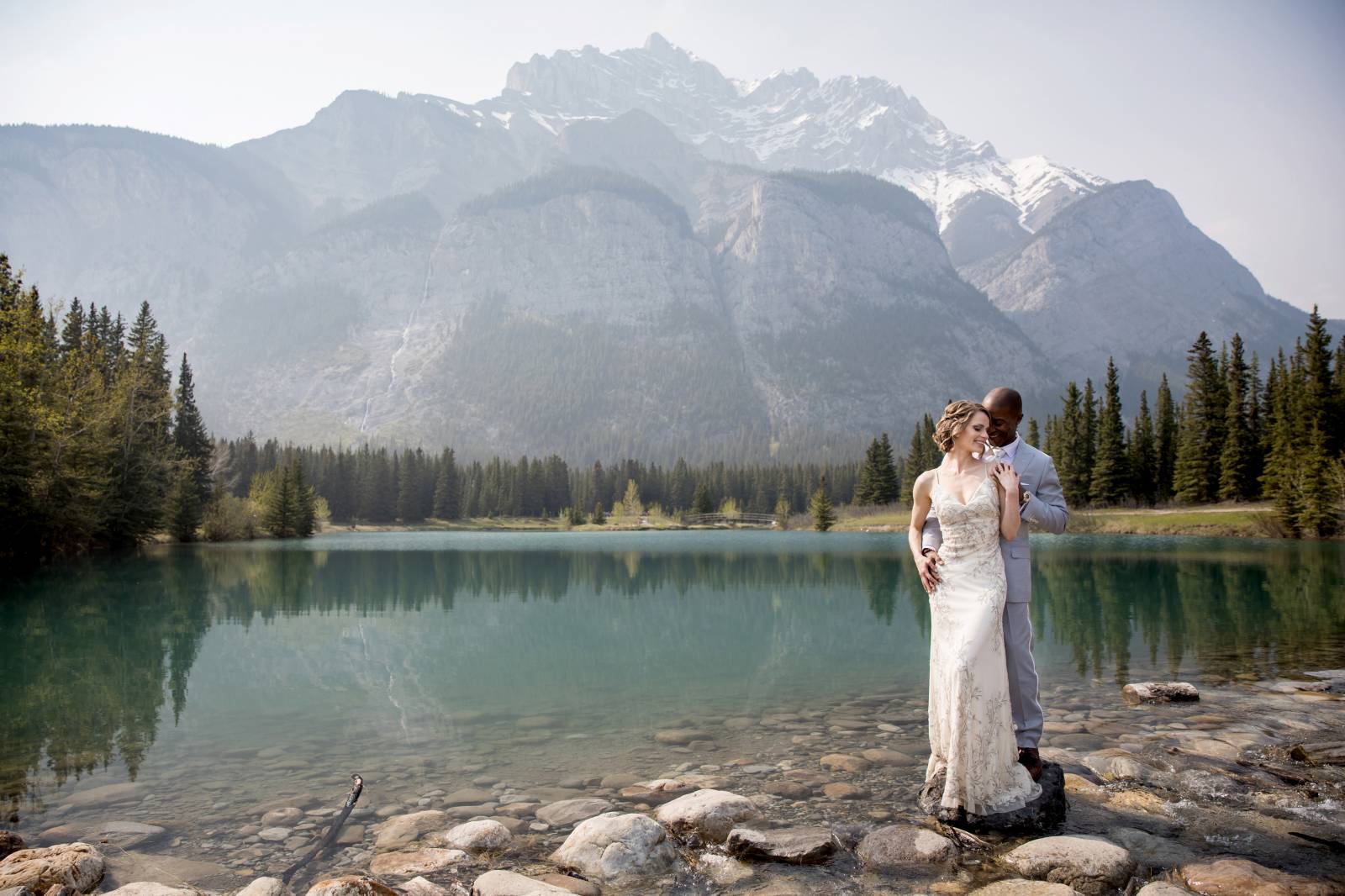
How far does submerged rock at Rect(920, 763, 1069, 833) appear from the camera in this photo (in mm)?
5941

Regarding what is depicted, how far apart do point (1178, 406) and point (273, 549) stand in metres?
88.4

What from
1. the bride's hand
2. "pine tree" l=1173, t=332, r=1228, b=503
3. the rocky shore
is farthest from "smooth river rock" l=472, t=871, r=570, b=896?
"pine tree" l=1173, t=332, r=1228, b=503

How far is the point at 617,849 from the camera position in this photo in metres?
5.94

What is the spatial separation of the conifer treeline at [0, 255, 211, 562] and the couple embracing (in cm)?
3673

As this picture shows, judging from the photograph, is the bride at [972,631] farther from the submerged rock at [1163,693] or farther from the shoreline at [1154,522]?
the shoreline at [1154,522]

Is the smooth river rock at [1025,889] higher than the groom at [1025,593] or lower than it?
lower

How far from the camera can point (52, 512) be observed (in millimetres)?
36219

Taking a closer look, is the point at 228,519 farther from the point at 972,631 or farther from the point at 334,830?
the point at 972,631

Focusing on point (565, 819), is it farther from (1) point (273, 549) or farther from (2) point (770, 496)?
(2) point (770, 496)

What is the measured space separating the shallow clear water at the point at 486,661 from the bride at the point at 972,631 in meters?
3.55

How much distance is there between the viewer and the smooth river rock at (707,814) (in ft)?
21.1

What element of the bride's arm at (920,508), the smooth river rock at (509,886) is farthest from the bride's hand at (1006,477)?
the smooth river rock at (509,886)

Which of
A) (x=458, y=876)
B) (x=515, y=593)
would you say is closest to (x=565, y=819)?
(x=458, y=876)

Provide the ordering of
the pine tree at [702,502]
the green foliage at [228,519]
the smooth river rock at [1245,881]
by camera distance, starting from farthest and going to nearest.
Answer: the pine tree at [702,502] < the green foliage at [228,519] < the smooth river rock at [1245,881]
